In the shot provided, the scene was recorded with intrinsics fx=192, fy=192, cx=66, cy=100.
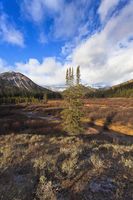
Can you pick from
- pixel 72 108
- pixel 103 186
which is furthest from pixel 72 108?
pixel 103 186

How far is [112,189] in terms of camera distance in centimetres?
492

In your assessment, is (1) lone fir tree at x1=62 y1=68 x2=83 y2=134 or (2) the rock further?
(1) lone fir tree at x1=62 y1=68 x2=83 y2=134

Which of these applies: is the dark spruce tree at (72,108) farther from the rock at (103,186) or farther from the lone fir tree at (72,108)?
the rock at (103,186)

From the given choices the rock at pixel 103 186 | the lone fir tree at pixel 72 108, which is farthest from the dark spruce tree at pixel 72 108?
the rock at pixel 103 186

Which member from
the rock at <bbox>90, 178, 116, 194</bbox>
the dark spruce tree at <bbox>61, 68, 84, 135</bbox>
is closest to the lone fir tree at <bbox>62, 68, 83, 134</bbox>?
the dark spruce tree at <bbox>61, 68, 84, 135</bbox>

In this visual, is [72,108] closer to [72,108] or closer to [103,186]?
[72,108]

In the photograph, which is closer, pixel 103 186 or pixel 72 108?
pixel 103 186

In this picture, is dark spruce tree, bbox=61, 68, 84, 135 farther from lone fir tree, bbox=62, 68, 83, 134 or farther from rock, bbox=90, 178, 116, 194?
rock, bbox=90, 178, 116, 194

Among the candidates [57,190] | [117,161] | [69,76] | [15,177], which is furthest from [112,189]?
[69,76]

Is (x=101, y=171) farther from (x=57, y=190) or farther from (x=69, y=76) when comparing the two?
(x=69, y=76)

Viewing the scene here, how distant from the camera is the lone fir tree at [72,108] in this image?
102 feet

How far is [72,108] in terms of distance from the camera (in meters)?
32.5

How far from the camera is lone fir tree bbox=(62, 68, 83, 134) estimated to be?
31.1 m

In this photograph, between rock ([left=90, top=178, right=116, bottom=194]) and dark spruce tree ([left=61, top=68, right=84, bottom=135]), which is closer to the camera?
rock ([left=90, top=178, right=116, bottom=194])
